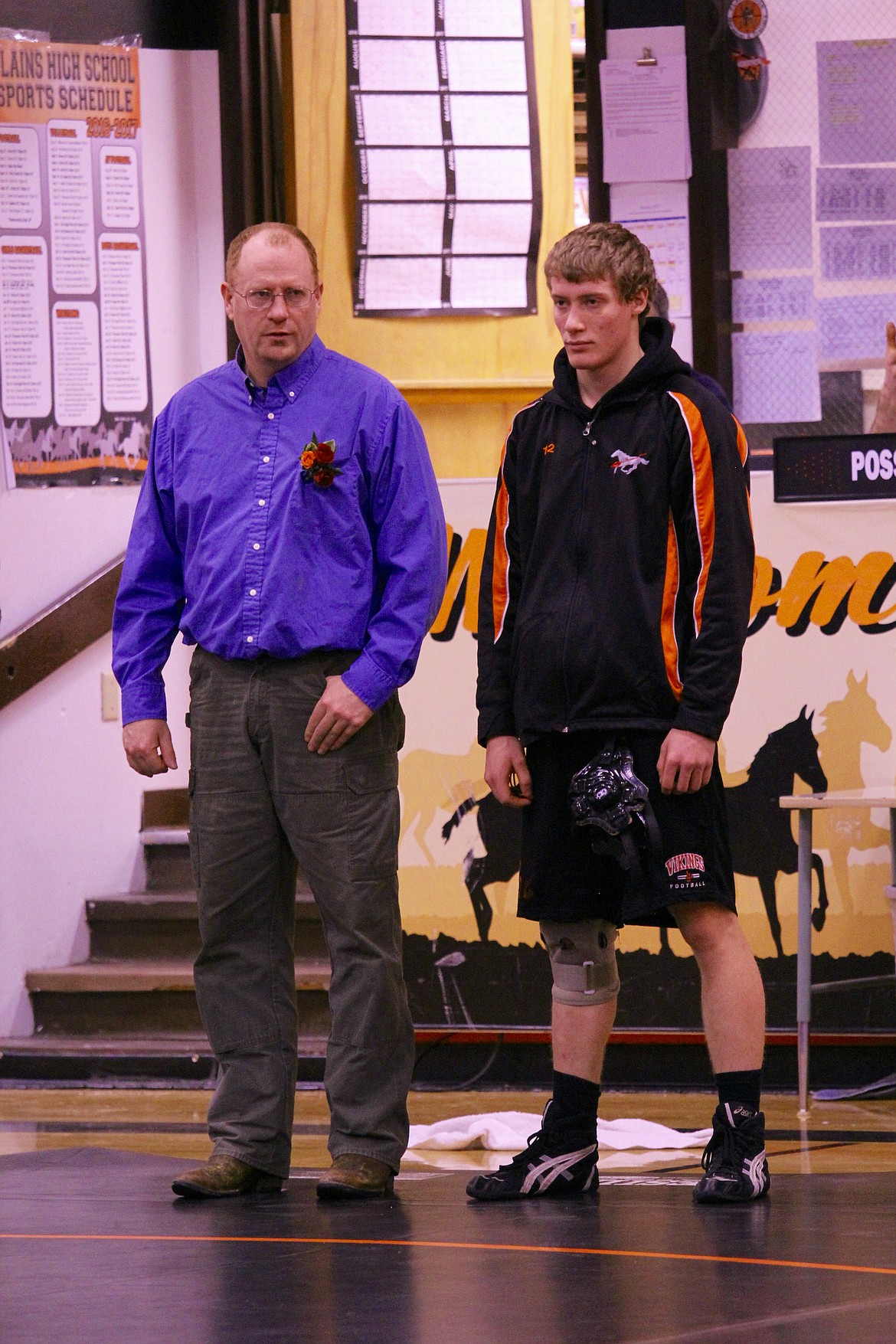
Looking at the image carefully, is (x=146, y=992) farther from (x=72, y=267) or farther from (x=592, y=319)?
(x=592, y=319)

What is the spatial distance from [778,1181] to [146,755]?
1.19 m

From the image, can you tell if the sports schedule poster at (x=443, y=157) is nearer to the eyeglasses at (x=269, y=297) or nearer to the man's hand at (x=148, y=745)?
the eyeglasses at (x=269, y=297)

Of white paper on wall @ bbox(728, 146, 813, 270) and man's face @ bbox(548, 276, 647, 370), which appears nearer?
man's face @ bbox(548, 276, 647, 370)

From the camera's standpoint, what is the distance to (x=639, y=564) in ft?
8.86

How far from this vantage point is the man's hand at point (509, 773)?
→ 110 inches

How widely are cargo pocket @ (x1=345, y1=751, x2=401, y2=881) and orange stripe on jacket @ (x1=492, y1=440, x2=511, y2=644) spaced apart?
A: 0.94 ft

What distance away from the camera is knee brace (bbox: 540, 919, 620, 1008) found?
2.75 m

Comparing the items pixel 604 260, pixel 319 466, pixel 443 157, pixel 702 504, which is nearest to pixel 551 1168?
pixel 702 504

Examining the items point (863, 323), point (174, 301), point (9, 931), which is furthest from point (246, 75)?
point (9, 931)

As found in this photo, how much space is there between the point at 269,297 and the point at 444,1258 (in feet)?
4.71

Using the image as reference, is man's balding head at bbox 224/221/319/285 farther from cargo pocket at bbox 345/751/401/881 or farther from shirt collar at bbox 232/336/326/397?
cargo pocket at bbox 345/751/401/881

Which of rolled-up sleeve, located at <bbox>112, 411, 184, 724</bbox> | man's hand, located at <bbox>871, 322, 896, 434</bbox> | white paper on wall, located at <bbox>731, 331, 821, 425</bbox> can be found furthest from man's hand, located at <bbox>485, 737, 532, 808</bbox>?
white paper on wall, located at <bbox>731, 331, 821, 425</bbox>

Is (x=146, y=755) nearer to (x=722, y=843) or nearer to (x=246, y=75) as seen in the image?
(x=722, y=843)

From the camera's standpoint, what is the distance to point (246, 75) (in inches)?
210
